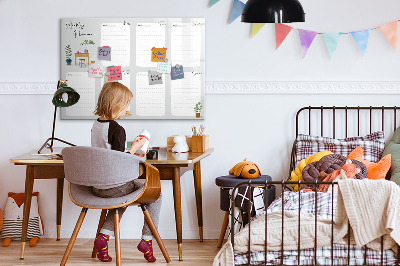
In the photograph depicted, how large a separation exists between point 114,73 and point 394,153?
2.01 meters

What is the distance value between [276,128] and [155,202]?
116 cm

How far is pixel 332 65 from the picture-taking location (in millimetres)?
4324

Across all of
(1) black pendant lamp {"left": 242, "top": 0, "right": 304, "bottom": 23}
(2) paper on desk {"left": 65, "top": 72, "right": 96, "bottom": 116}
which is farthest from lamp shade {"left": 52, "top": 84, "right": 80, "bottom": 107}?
(1) black pendant lamp {"left": 242, "top": 0, "right": 304, "bottom": 23}

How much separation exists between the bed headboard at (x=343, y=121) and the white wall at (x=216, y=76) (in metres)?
0.06

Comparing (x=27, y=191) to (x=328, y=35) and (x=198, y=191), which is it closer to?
(x=198, y=191)

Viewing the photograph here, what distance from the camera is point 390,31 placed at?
426 centimetres

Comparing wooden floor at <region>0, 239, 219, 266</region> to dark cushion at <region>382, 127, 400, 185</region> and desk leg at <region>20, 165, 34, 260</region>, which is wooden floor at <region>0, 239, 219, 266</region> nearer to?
desk leg at <region>20, 165, 34, 260</region>

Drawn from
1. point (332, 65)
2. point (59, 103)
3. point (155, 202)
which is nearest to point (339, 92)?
point (332, 65)

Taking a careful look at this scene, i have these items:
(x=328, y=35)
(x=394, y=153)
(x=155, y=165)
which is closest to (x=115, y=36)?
(x=155, y=165)

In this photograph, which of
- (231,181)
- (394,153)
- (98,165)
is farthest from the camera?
(394,153)

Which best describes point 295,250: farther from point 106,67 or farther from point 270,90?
point 106,67

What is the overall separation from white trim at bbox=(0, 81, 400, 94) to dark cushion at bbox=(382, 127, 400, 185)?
13.3 inches

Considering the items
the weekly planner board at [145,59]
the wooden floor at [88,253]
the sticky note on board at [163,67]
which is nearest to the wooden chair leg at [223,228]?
the wooden floor at [88,253]

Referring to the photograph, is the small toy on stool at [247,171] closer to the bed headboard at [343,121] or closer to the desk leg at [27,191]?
the bed headboard at [343,121]
